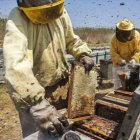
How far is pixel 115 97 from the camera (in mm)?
4055

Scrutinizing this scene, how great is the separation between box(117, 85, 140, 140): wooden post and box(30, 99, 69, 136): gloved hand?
0.52 meters

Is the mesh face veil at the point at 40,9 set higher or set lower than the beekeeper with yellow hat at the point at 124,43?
higher

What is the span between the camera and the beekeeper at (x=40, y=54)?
292cm

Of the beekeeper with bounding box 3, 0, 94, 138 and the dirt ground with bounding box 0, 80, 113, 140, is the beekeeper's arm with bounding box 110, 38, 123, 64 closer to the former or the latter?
the dirt ground with bounding box 0, 80, 113, 140

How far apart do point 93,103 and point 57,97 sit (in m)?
0.57

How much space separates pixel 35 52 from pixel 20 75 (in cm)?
74

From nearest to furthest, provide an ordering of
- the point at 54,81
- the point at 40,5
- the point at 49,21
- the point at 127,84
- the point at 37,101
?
the point at 37,101, the point at 40,5, the point at 49,21, the point at 54,81, the point at 127,84

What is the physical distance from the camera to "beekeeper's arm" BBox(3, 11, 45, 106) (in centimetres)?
293

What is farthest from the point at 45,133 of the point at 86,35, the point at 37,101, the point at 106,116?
the point at 86,35

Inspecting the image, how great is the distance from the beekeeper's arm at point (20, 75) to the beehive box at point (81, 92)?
472 millimetres

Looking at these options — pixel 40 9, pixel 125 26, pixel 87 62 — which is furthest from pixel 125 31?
pixel 40 9

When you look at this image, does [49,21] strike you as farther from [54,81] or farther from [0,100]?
[0,100]

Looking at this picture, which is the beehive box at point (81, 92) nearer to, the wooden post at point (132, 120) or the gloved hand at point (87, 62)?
the gloved hand at point (87, 62)


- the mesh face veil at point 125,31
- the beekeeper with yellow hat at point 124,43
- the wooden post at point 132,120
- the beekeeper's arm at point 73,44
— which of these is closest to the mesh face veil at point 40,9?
the beekeeper's arm at point 73,44
